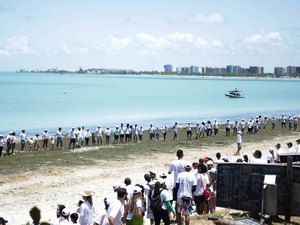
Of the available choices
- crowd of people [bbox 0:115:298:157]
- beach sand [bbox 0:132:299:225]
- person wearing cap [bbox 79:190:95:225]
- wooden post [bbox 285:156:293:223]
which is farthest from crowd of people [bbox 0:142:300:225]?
crowd of people [bbox 0:115:298:157]

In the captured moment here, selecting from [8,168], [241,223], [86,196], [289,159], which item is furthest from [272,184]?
[8,168]

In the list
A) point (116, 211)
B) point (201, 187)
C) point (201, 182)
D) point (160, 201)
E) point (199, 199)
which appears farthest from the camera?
point (199, 199)

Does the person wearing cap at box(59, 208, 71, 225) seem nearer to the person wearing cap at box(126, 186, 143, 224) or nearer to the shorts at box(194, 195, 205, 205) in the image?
the person wearing cap at box(126, 186, 143, 224)

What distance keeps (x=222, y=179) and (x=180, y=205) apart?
1265 millimetres

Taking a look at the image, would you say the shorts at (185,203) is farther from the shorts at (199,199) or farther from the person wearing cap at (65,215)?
the person wearing cap at (65,215)

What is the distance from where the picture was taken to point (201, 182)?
11.5 metres

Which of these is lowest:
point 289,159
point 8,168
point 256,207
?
point 8,168

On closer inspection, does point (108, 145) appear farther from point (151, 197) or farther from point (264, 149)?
point (151, 197)

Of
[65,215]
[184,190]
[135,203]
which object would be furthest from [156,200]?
[65,215]

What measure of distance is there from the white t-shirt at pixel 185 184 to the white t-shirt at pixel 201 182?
0.81 meters

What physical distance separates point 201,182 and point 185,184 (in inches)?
41.1

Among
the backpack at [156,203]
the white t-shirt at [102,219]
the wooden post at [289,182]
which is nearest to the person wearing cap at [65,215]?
the white t-shirt at [102,219]

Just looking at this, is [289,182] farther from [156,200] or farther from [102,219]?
[102,219]

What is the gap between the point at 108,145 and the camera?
32625 millimetres
